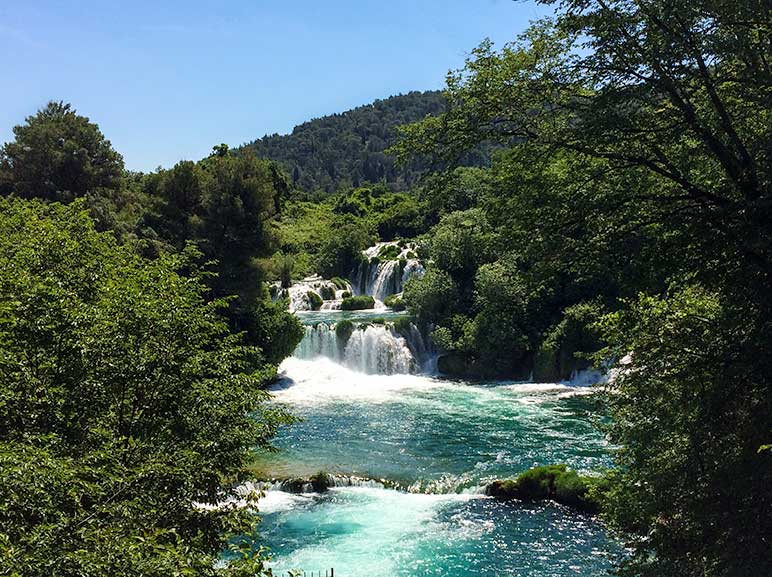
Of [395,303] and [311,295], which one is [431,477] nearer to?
[395,303]

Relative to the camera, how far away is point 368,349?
3011cm

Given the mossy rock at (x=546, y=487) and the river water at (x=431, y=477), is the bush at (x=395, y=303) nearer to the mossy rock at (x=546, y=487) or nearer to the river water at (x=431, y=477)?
the river water at (x=431, y=477)

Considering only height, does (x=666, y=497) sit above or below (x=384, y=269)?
below

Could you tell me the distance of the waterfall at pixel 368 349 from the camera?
A: 98.8 ft

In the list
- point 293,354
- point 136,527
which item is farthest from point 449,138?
point 293,354

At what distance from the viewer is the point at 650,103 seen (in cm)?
679

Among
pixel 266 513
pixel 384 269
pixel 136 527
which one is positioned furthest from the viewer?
pixel 384 269

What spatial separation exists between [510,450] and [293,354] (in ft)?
51.6

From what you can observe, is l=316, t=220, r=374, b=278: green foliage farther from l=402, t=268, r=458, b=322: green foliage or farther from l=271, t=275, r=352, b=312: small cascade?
l=402, t=268, r=458, b=322: green foliage

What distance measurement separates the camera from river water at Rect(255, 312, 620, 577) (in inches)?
463

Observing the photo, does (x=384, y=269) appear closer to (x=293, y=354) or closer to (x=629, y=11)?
(x=293, y=354)

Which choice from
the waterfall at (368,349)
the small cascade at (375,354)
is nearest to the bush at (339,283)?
the waterfall at (368,349)

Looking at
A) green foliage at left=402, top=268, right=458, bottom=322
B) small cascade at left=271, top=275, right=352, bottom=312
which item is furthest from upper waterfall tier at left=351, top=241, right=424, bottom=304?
green foliage at left=402, top=268, right=458, bottom=322

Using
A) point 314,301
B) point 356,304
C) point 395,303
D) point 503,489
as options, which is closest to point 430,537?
point 503,489
